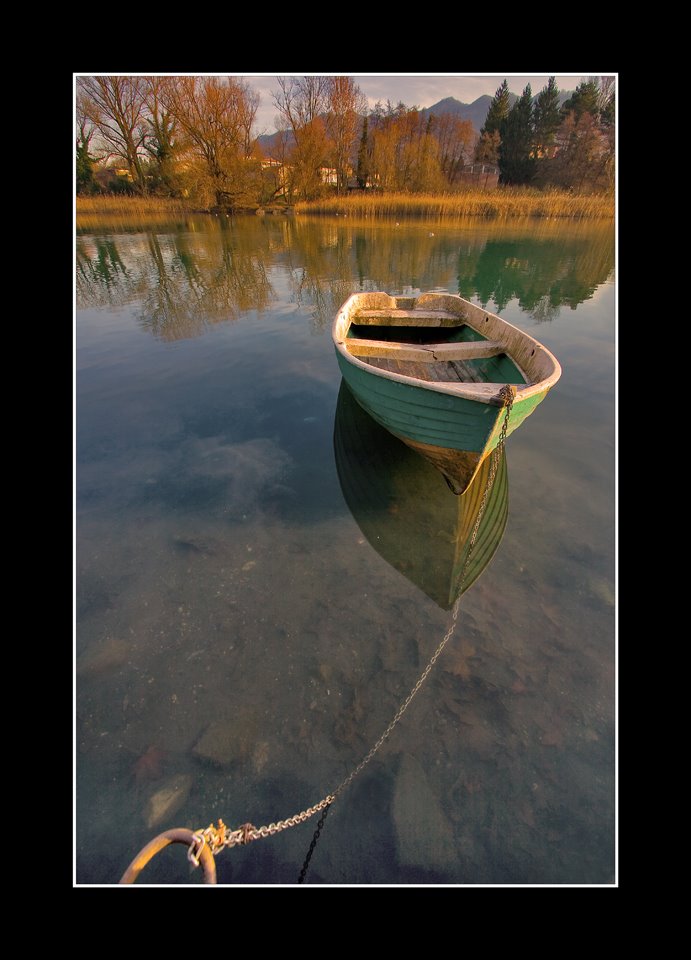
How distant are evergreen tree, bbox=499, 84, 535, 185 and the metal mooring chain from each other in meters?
56.7

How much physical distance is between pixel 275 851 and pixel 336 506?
3.64 meters

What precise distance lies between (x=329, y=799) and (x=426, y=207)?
3542 centimetres

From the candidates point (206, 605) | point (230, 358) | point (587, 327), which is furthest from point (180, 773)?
point (587, 327)

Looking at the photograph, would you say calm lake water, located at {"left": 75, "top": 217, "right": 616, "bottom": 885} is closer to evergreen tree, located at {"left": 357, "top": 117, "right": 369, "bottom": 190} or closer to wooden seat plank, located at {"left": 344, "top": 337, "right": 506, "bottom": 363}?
wooden seat plank, located at {"left": 344, "top": 337, "right": 506, "bottom": 363}

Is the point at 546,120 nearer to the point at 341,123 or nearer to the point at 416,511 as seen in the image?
the point at 341,123

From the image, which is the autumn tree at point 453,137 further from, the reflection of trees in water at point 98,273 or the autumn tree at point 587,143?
the reflection of trees in water at point 98,273

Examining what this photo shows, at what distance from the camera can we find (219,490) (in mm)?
6031

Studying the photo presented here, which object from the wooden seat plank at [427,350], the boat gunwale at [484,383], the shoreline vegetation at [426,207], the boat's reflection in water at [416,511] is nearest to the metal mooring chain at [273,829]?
the boat's reflection in water at [416,511]

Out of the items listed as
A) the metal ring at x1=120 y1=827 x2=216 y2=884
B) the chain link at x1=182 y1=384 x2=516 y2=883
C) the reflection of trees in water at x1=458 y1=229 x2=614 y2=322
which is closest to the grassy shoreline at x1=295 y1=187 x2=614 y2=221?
the reflection of trees in water at x1=458 y1=229 x2=614 y2=322

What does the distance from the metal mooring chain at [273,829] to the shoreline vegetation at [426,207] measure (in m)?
30.8

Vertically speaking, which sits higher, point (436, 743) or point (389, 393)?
point (389, 393)

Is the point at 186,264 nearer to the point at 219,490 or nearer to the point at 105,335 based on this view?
the point at 105,335

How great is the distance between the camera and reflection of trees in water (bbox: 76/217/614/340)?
13.9 m

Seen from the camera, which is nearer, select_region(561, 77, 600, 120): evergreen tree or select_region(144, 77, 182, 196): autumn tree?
select_region(144, 77, 182, 196): autumn tree
